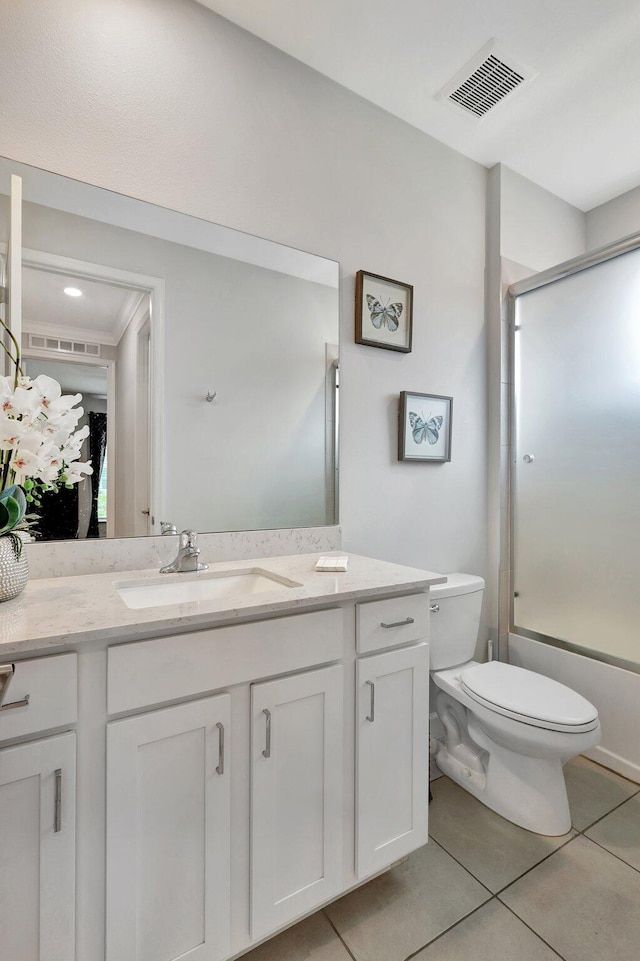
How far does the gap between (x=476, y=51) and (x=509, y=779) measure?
265cm

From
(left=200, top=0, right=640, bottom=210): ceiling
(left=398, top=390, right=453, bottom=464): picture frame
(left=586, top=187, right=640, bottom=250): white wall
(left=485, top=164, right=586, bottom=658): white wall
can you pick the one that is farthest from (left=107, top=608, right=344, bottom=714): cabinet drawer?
(left=586, top=187, right=640, bottom=250): white wall

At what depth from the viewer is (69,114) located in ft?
4.23

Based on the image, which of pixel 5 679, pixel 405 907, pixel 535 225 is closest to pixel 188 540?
pixel 5 679

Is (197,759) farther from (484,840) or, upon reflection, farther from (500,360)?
(500,360)

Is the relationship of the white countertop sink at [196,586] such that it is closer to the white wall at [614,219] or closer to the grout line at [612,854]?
the grout line at [612,854]

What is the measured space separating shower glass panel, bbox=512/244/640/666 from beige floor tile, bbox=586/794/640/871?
0.53 meters

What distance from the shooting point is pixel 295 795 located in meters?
1.07

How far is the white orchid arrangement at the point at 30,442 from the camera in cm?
94

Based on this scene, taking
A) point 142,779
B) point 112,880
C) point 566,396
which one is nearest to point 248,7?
point 566,396

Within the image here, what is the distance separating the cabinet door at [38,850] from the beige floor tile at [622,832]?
1582mm

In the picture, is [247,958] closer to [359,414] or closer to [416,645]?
[416,645]

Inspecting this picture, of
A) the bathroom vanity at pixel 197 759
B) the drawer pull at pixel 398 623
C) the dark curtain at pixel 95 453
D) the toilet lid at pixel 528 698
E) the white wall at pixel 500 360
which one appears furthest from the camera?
the white wall at pixel 500 360

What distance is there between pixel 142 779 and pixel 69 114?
5.68 ft

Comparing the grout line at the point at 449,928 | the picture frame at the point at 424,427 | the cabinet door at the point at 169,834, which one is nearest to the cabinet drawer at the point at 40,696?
the cabinet door at the point at 169,834
